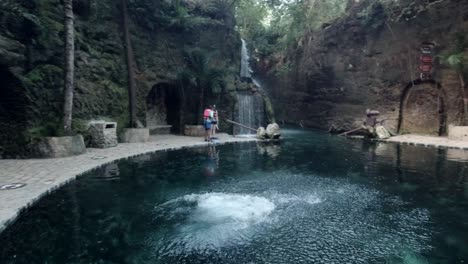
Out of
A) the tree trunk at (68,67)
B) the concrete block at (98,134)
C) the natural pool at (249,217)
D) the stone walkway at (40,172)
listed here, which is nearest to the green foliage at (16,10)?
the tree trunk at (68,67)

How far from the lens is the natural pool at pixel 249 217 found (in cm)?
427

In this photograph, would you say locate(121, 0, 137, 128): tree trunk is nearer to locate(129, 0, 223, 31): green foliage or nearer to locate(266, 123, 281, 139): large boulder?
locate(129, 0, 223, 31): green foliage

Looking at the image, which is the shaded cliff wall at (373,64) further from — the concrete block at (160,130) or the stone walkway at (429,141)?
the concrete block at (160,130)

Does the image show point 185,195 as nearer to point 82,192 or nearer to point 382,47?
point 82,192

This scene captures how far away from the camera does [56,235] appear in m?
4.80

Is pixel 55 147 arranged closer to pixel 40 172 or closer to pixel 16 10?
pixel 40 172

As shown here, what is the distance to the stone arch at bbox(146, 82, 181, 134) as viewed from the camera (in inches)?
771

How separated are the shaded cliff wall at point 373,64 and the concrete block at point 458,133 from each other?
169 cm

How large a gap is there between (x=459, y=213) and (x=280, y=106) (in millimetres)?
25554

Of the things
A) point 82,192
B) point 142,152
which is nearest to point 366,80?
point 142,152

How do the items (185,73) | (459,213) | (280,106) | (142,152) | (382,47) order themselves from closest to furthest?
(459,213)
(142,152)
(185,73)
(382,47)
(280,106)

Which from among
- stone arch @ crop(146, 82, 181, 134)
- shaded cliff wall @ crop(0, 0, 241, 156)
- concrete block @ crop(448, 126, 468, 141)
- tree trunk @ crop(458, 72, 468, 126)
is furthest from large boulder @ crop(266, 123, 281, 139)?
tree trunk @ crop(458, 72, 468, 126)

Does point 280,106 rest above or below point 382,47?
below

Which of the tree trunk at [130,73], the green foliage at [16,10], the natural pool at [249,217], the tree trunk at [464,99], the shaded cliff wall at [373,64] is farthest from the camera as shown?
the shaded cliff wall at [373,64]
